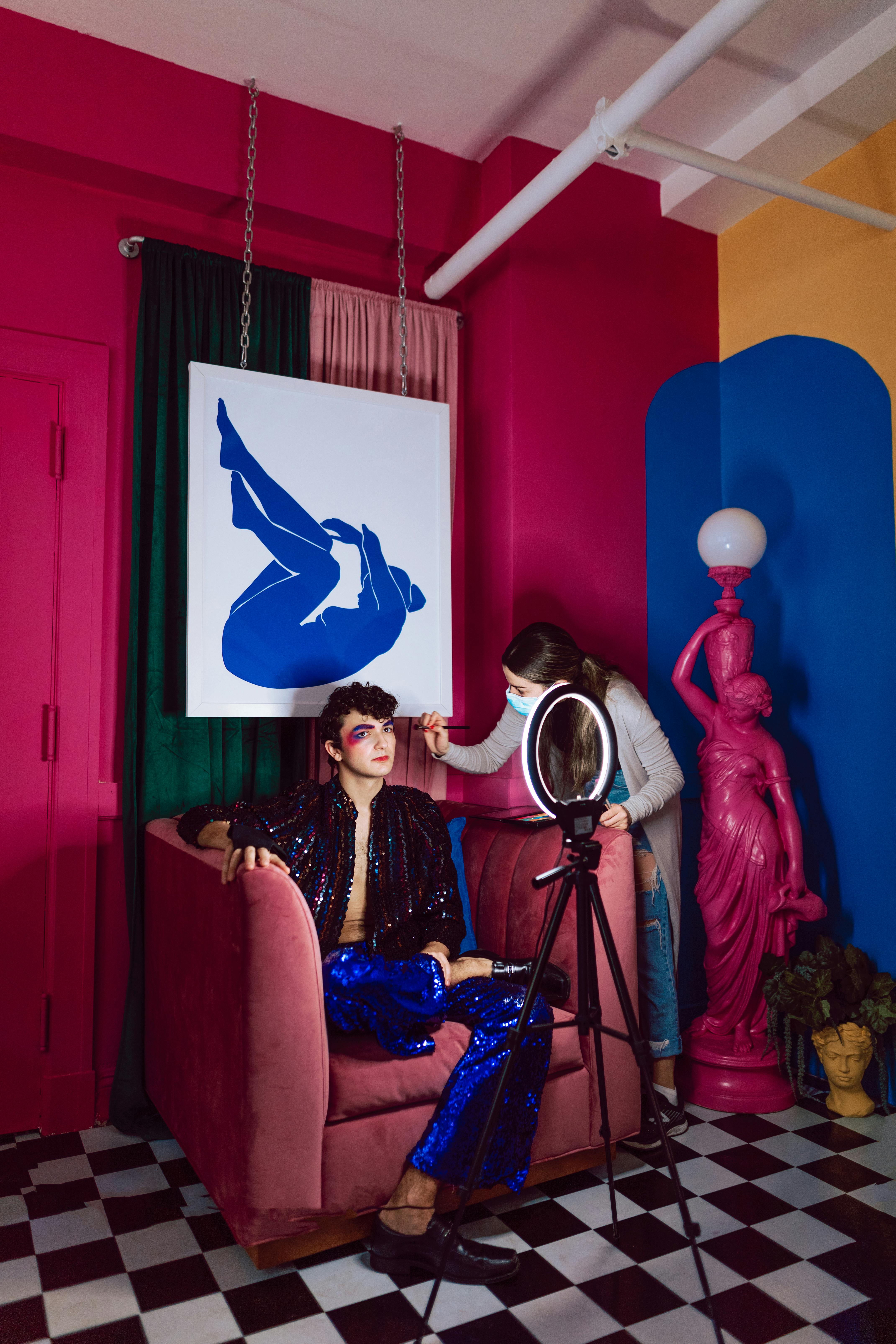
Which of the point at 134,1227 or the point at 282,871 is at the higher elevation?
the point at 282,871

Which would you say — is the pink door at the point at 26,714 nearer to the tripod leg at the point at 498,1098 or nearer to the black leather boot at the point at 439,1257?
the black leather boot at the point at 439,1257

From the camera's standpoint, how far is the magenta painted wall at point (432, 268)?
284cm

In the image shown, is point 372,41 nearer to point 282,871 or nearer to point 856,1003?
point 282,871

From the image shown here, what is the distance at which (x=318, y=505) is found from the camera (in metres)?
2.97

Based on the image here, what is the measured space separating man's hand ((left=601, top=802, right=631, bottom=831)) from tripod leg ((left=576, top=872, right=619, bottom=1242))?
0.38 m

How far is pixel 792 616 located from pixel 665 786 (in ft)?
3.26

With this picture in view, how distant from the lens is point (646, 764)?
289cm

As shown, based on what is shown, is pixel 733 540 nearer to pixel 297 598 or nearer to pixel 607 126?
pixel 607 126

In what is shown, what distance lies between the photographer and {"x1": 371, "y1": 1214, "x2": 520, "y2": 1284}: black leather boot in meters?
2.00

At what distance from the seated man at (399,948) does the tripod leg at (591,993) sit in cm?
14

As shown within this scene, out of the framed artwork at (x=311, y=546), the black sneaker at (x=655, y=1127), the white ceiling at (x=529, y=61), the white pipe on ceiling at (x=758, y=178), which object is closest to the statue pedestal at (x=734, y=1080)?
the black sneaker at (x=655, y=1127)

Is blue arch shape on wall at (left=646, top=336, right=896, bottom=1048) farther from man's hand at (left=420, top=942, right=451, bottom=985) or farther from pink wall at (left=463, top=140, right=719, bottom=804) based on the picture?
man's hand at (left=420, top=942, right=451, bottom=985)

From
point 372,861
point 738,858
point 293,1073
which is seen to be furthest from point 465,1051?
point 738,858

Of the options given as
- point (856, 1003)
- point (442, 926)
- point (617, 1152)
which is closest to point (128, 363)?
point (442, 926)
